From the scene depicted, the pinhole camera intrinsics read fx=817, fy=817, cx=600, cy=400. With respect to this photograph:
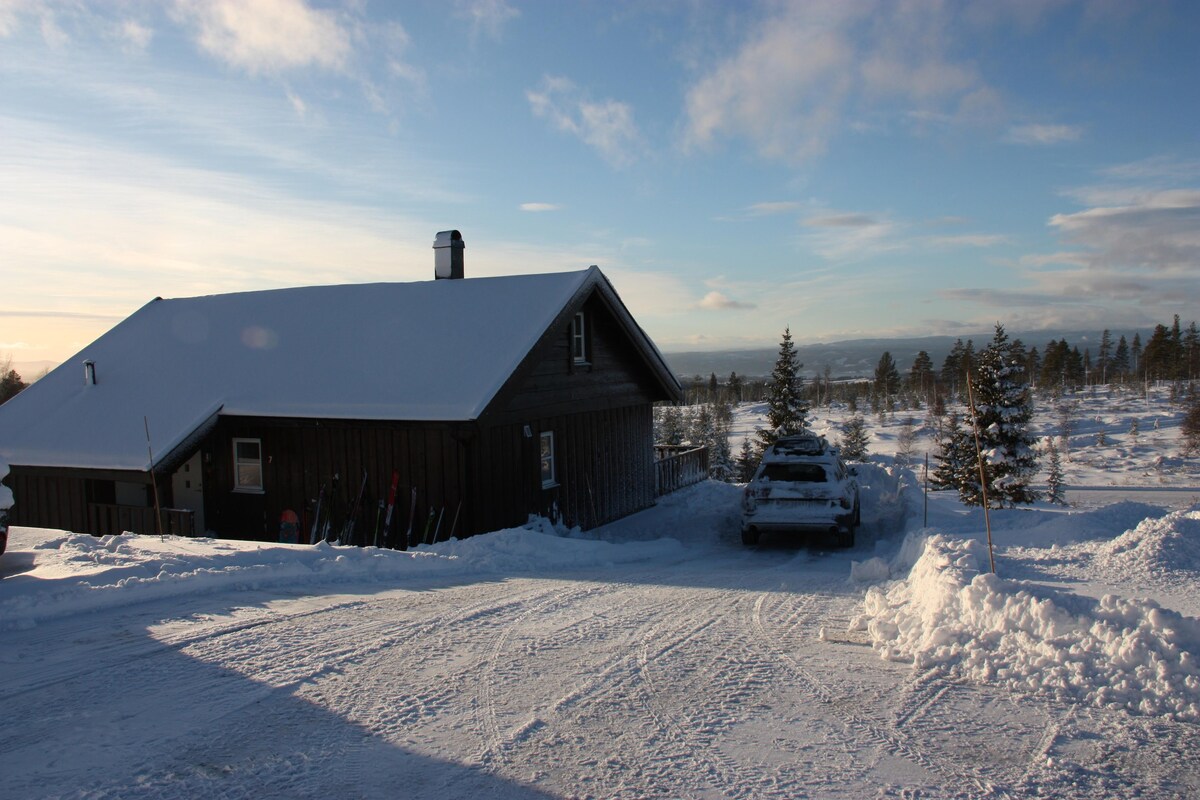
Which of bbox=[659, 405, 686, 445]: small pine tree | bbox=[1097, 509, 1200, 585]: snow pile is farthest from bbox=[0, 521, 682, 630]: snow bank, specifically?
bbox=[659, 405, 686, 445]: small pine tree

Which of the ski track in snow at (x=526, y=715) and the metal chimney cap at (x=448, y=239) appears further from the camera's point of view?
the metal chimney cap at (x=448, y=239)

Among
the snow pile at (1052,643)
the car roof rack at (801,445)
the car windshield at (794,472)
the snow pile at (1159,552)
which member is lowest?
the snow pile at (1159,552)

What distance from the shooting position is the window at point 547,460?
1644 cm

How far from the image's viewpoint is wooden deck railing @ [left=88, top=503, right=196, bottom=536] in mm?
14789

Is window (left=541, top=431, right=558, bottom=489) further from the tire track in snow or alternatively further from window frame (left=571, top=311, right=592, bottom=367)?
the tire track in snow

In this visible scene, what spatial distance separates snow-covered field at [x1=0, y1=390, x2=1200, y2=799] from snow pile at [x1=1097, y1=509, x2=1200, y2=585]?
4 centimetres

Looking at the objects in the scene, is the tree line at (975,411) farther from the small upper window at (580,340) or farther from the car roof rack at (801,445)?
the small upper window at (580,340)

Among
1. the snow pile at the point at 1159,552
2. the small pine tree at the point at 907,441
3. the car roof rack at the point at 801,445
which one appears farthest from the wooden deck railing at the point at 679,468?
the small pine tree at the point at 907,441

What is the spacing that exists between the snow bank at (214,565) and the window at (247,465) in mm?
3590

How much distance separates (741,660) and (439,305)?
12.4 m

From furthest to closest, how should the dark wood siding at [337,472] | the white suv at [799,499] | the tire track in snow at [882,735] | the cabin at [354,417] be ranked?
the cabin at [354,417], the dark wood siding at [337,472], the white suv at [799,499], the tire track in snow at [882,735]

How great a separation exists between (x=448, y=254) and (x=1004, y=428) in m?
22.6

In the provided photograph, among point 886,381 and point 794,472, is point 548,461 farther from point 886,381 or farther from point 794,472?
point 886,381

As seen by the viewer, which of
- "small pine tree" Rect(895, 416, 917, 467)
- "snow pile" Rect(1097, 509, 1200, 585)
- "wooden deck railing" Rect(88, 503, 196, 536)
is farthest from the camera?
"small pine tree" Rect(895, 416, 917, 467)
